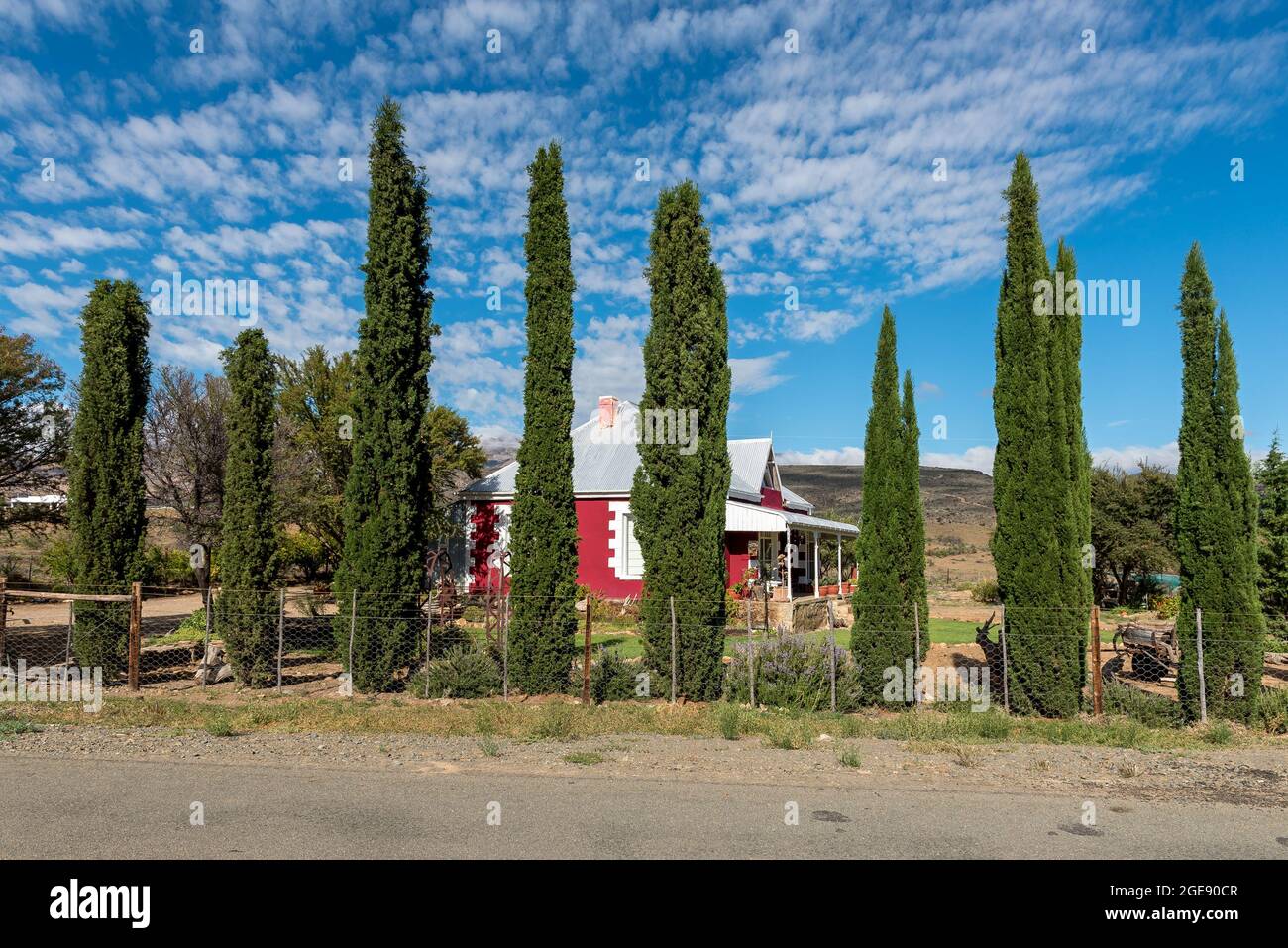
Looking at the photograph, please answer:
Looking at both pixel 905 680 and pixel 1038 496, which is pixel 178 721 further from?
pixel 1038 496

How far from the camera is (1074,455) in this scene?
1212cm

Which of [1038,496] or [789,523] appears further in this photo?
[789,523]

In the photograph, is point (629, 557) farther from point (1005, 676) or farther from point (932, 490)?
point (932, 490)

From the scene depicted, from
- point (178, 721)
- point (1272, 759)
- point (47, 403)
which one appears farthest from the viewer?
point (47, 403)

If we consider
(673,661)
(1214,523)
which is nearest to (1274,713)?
(1214,523)

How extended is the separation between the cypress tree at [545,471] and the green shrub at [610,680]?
49cm

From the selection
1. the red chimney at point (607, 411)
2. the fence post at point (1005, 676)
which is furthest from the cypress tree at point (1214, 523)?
the red chimney at point (607, 411)

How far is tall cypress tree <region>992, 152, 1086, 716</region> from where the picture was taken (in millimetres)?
10977

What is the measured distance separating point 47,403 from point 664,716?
79.6ft

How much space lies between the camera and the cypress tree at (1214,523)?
10.6 metres

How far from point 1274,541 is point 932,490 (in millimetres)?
93909

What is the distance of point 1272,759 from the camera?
8820 mm
